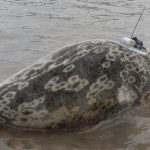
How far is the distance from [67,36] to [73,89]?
3.20 m

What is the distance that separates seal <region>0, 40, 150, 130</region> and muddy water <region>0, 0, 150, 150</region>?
124mm

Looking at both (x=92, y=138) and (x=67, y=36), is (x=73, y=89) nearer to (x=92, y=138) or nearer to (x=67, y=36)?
(x=92, y=138)

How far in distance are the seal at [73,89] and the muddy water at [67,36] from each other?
0.12m

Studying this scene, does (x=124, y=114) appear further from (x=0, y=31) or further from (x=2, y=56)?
(x=0, y=31)

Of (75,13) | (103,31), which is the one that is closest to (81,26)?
(103,31)

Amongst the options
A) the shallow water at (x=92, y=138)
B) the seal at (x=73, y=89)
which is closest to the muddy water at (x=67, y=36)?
the shallow water at (x=92, y=138)

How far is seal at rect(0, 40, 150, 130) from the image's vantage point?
12.9 ft

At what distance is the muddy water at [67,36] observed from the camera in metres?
3.81

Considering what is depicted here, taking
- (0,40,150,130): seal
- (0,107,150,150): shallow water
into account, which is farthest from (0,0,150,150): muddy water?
(0,40,150,130): seal

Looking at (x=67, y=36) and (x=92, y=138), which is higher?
(x=67, y=36)

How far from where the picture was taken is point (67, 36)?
23.5ft

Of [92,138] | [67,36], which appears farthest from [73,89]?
[67,36]

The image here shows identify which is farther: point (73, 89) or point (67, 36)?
point (67, 36)

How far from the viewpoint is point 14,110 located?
12.9 ft
